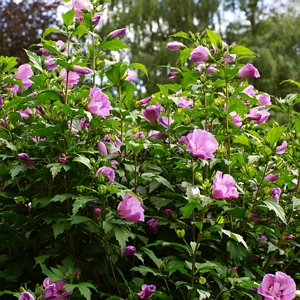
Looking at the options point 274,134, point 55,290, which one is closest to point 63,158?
point 55,290

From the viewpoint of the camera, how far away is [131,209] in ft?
Answer: 5.40

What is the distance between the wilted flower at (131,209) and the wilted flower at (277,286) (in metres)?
0.52

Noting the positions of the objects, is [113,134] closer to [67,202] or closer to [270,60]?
[67,202]

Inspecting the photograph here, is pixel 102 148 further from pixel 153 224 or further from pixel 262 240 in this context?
pixel 262 240

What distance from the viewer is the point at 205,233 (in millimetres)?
1706

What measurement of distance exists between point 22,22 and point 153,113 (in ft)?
32.0

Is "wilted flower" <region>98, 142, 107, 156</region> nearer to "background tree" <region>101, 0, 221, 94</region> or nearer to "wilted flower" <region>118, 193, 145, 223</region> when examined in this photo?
"wilted flower" <region>118, 193, 145, 223</region>

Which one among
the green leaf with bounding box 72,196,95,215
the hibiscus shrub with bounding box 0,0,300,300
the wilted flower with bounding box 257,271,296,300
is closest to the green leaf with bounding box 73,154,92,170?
the hibiscus shrub with bounding box 0,0,300,300

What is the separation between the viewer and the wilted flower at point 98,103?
1.78 metres

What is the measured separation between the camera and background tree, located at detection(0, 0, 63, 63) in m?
10.8

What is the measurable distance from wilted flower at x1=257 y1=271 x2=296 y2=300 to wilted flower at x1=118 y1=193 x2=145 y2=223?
516 mm

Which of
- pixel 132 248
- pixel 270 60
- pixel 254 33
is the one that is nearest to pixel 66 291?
pixel 132 248

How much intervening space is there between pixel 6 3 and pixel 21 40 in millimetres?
983

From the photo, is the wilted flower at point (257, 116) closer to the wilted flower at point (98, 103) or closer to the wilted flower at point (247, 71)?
the wilted flower at point (247, 71)
